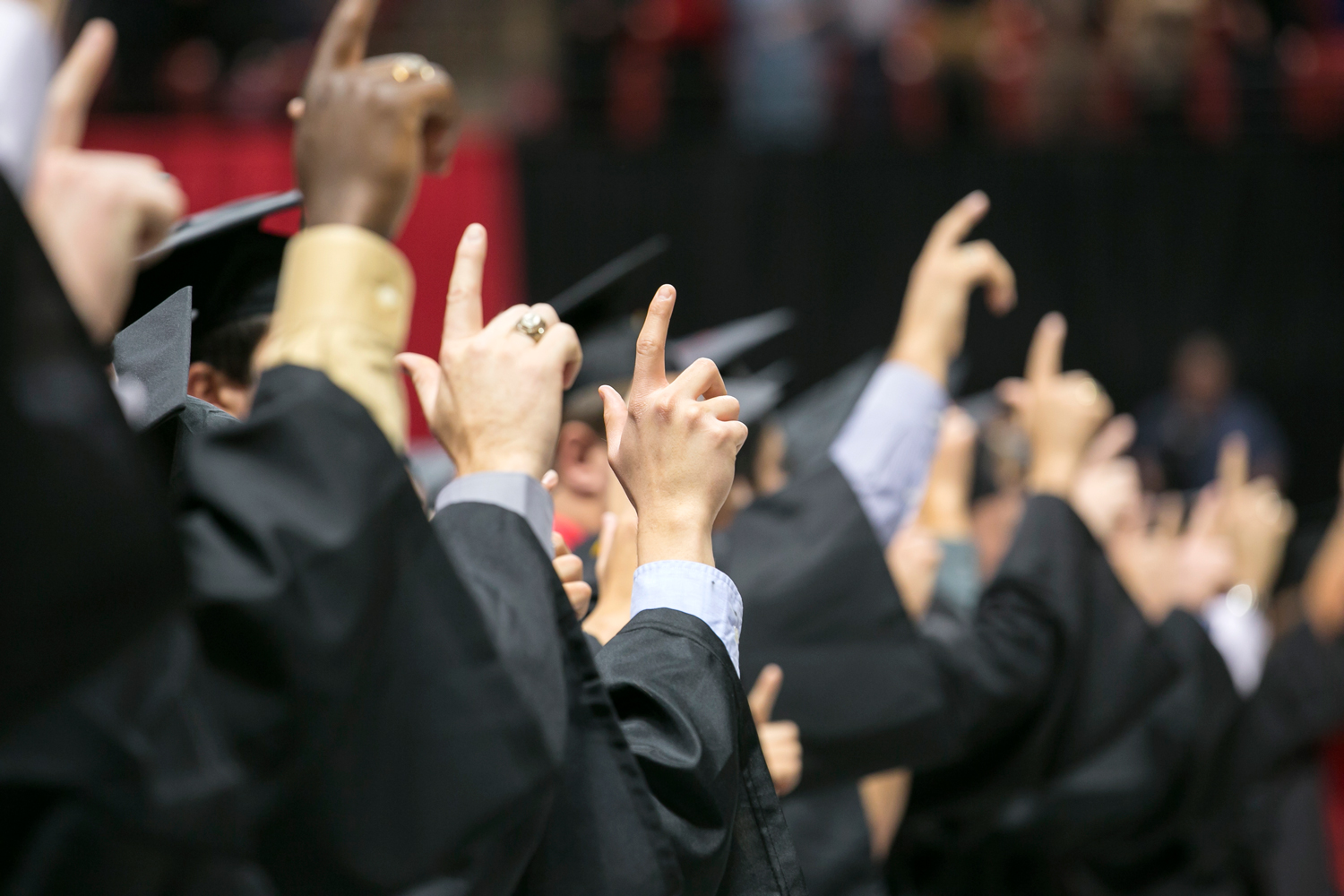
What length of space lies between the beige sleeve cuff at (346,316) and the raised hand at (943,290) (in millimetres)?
1498

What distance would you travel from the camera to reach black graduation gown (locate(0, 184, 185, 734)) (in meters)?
0.77

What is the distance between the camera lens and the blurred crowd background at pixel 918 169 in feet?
21.6

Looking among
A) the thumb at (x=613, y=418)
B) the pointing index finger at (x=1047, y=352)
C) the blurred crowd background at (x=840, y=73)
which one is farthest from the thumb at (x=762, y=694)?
the blurred crowd background at (x=840, y=73)

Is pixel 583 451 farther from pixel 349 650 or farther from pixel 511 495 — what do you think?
pixel 349 650

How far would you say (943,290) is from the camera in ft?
7.80

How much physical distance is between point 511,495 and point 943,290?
4.49 ft

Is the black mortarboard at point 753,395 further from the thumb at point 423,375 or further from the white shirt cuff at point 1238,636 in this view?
the white shirt cuff at point 1238,636

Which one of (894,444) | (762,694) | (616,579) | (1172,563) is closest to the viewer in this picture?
(616,579)

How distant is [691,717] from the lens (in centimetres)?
124

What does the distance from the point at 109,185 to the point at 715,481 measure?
586 mm

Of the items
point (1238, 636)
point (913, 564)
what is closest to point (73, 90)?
point (913, 564)

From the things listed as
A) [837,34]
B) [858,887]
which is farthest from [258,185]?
[858,887]

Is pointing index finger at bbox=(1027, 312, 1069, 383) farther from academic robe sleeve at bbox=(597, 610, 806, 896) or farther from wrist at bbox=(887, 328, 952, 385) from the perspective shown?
academic robe sleeve at bbox=(597, 610, 806, 896)

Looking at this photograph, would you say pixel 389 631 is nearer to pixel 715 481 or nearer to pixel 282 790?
pixel 282 790
